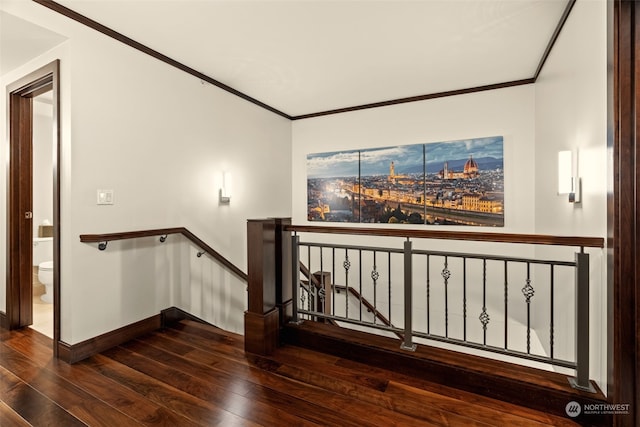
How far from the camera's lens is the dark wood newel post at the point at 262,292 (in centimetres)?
237

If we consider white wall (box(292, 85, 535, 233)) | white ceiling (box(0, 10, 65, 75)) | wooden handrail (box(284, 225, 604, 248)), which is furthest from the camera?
white wall (box(292, 85, 535, 233))

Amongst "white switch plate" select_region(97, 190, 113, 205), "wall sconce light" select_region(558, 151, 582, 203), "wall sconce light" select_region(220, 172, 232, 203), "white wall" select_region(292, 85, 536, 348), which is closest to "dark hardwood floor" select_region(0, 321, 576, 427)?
"white switch plate" select_region(97, 190, 113, 205)

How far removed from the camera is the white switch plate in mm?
2447

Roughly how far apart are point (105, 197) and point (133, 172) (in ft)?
1.04

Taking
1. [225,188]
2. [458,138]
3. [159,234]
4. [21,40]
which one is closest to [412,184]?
[458,138]

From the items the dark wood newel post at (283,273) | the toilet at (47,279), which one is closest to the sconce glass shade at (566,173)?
the dark wood newel post at (283,273)

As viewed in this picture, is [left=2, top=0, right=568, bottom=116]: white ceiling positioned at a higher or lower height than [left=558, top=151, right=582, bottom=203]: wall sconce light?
higher

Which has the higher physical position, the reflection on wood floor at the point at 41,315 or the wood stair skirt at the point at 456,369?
the wood stair skirt at the point at 456,369

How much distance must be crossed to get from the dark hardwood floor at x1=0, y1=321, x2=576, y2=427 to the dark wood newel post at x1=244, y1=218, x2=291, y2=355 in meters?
0.13

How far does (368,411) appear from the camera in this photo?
1.72 metres

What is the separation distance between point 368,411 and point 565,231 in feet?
6.37

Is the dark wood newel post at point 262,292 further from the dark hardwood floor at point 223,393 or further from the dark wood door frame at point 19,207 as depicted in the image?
the dark wood door frame at point 19,207

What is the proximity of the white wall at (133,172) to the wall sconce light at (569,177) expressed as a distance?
3162mm

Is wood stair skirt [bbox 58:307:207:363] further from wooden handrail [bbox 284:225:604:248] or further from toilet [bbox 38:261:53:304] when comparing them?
toilet [bbox 38:261:53:304]
